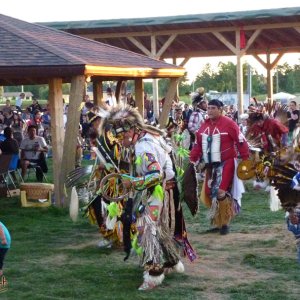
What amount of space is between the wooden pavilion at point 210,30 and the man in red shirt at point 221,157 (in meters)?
9.57

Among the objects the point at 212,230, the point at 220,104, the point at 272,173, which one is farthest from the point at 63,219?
the point at 272,173

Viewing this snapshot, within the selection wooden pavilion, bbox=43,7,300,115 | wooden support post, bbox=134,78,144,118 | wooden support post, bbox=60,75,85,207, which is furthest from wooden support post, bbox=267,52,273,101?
wooden support post, bbox=60,75,85,207

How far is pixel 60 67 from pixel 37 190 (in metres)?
2.23

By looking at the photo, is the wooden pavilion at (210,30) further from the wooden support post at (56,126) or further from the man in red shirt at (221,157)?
the man in red shirt at (221,157)

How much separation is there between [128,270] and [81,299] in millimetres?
956

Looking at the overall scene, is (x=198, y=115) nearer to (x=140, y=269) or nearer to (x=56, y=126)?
(x=56, y=126)

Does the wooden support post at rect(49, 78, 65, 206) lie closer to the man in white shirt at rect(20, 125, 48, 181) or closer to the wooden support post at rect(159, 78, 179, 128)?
the wooden support post at rect(159, 78, 179, 128)

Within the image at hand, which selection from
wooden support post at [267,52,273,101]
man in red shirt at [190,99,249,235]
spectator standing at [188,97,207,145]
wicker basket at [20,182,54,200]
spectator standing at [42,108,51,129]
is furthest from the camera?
wooden support post at [267,52,273,101]

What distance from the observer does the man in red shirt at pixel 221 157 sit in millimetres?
8172

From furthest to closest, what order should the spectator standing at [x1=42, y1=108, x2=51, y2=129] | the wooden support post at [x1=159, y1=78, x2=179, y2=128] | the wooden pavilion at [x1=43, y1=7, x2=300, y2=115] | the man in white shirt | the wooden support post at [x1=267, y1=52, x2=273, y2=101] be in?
1. the wooden support post at [x1=267, y1=52, x2=273, y2=101]
2. the spectator standing at [x1=42, y1=108, x2=51, y2=129]
3. the wooden pavilion at [x1=43, y1=7, x2=300, y2=115]
4. the man in white shirt
5. the wooden support post at [x1=159, y1=78, x2=179, y2=128]

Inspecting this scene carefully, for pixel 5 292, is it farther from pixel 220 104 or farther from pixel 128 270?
pixel 220 104

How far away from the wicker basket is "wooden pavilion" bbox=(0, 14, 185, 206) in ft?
1.97

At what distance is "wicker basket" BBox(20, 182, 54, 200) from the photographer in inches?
429

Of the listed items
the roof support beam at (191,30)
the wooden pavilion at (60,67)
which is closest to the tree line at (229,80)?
the roof support beam at (191,30)
